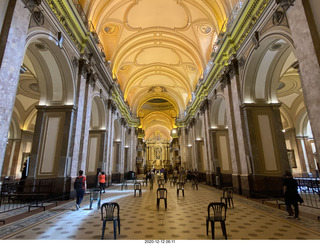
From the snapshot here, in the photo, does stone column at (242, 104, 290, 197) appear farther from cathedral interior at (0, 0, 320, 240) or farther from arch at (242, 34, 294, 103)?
arch at (242, 34, 294, 103)

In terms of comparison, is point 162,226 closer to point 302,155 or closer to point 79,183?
point 79,183

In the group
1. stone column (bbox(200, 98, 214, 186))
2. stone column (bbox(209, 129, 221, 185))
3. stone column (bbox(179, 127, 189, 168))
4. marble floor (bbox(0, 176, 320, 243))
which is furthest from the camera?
stone column (bbox(179, 127, 189, 168))

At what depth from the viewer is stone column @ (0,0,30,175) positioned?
13.3 ft

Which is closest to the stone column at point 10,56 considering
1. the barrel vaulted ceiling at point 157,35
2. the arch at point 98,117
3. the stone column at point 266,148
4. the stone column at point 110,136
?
the barrel vaulted ceiling at point 157,35

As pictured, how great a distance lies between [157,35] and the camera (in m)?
15.0

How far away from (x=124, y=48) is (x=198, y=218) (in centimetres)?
1368

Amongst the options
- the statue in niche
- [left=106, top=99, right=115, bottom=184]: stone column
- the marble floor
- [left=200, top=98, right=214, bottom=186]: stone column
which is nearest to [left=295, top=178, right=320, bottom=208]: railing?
the marble floor

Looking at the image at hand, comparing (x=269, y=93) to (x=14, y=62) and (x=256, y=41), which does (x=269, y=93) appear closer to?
(x=256, y=41)

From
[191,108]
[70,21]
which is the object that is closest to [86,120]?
[70,21]

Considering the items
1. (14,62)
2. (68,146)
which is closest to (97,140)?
(68,146)

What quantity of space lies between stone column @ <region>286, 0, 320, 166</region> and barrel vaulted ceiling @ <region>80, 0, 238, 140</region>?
551 centimetres

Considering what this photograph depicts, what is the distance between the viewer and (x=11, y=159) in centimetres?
1691

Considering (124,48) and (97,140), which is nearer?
(97,140)

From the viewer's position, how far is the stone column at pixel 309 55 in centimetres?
406
